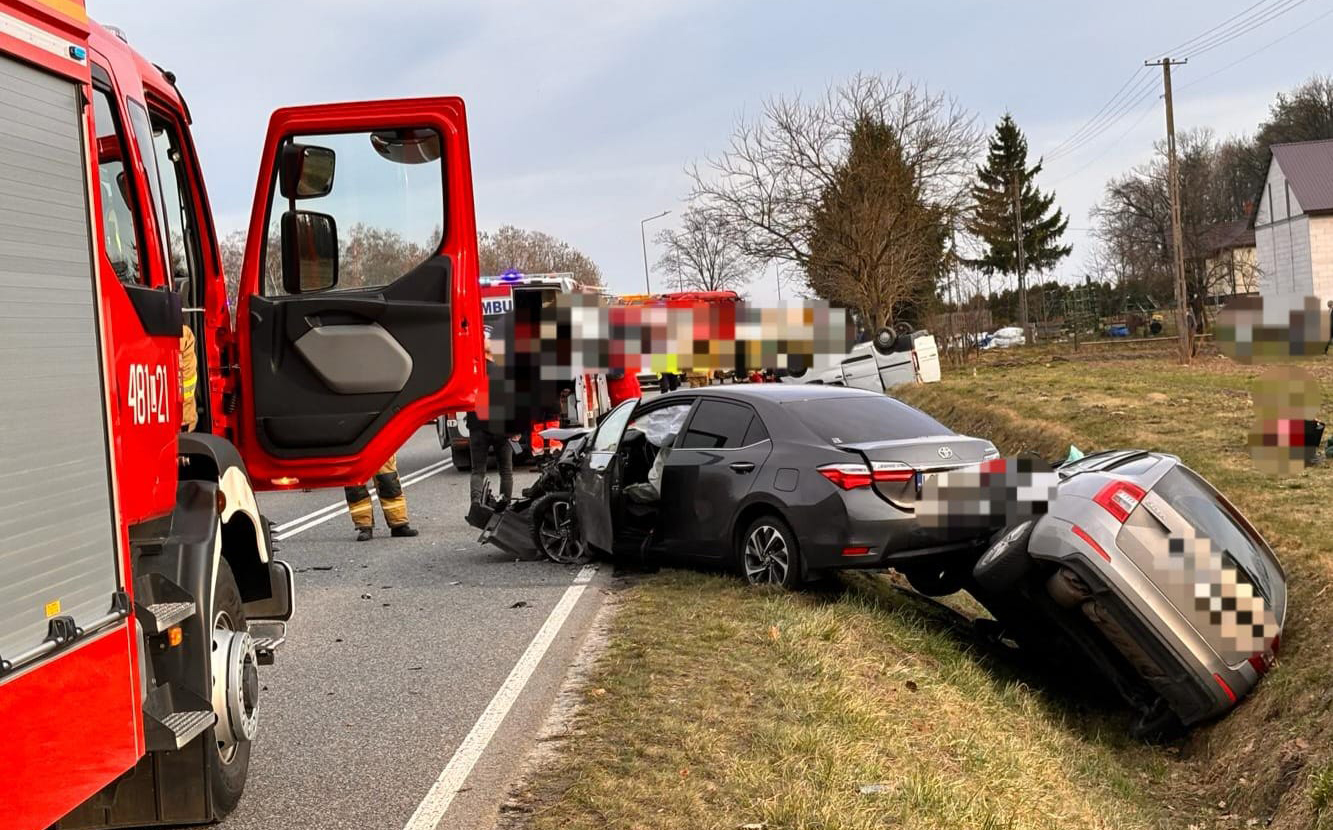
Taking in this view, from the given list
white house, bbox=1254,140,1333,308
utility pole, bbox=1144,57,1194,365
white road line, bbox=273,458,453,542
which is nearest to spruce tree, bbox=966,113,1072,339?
white house, bbox=1254,140,1333,308

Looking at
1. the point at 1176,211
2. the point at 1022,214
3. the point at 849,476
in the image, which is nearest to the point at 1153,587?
the point at 849,476

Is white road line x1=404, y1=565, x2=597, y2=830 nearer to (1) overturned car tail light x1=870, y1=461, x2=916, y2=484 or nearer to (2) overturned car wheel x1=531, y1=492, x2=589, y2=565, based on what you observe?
(2) overturned car wheel x1=531, y1=492, x2=589, y2=565

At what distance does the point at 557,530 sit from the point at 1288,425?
660 centimetres

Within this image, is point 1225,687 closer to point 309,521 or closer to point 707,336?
point 309,521

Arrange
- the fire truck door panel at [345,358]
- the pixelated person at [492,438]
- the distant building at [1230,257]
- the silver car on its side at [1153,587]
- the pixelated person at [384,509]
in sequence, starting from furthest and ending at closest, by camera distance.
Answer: the distant building at [1230,257] → the pixelated person at [492,438] → the pixelated person at [384,509] → the silver car on its side at [1153,587] → the fire truck door panel at [345,358]

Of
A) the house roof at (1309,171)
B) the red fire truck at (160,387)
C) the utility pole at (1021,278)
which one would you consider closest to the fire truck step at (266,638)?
the red fire truck at (160,387)

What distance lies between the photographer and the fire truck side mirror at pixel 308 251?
571 cm

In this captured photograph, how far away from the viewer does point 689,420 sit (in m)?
10.1

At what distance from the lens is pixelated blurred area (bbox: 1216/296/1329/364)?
34.6 ft

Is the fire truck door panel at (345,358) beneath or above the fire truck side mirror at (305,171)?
beneath

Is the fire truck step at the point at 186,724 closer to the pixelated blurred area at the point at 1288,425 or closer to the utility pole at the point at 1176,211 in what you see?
the pixelated blurred area at the point at 1288,425

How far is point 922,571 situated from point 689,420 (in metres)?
2.16

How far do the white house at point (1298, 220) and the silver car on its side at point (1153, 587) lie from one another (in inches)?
2147

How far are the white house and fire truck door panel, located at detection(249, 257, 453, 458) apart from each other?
5753 centimetres
